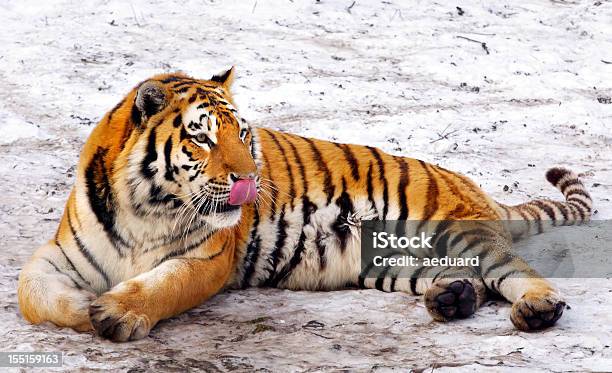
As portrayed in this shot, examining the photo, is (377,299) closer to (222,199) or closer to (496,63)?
(222,199)

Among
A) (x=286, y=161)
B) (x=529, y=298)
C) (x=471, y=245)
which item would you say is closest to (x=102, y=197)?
(x=286, y=161)

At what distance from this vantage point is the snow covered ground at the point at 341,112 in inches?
113

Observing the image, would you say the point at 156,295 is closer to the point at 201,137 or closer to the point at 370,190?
the point at 201,137

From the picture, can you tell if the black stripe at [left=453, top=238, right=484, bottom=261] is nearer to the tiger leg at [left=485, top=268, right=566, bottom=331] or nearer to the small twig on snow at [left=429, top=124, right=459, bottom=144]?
the tiger leg at [left=485, top=268, right=566, bottom=331]

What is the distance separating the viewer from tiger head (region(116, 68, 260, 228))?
3145mm

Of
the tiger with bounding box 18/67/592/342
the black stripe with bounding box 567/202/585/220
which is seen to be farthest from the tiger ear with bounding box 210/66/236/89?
the black stripe with bounding box 567/202/585/220

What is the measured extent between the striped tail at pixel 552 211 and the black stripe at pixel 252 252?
1208 mm

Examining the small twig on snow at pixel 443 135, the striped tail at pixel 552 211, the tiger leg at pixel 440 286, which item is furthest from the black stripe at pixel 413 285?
the small twig on snow at pixel 443 135

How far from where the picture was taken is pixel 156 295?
120 inches

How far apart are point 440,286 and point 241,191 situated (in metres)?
0.87

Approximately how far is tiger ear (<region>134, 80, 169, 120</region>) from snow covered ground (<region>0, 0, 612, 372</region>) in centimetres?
83

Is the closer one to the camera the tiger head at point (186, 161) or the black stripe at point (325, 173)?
the tiger head at point (186, 161)

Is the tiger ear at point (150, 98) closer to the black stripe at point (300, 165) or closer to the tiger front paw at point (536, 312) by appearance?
the black stripe at point (300, 165)

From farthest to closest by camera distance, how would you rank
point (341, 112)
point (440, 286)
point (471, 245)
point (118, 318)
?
point (341, 112)
point (471, 245)
point (440, 286)
point (118, 318)
